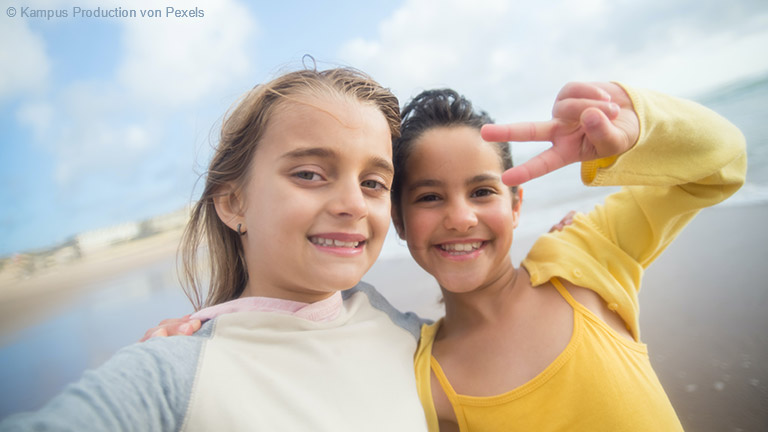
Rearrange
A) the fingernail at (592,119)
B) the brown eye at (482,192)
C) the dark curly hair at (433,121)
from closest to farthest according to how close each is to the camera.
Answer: the fingernail at (592,119) → the brown eye at (482,192) → the dark curly hair at (433,121)

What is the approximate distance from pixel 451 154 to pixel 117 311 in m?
4.44

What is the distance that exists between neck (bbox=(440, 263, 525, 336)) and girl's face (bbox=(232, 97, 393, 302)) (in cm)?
58

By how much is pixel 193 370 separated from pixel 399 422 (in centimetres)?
60

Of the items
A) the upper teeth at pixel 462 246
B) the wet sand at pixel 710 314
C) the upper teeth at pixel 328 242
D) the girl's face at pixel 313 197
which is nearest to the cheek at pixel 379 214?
the girl's face at pixel 313 197

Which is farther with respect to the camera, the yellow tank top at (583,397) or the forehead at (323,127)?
the yellow tank top at (583,397)

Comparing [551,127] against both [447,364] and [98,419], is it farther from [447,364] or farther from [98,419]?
[98,419]

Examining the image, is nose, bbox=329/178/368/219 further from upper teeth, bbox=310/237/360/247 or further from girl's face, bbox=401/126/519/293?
girl's face, bbox=401/126/519/293

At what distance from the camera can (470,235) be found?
1414mm

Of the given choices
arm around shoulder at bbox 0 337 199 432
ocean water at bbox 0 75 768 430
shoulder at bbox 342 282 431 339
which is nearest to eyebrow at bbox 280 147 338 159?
arm around shoulder at bbox 0 337 199 432

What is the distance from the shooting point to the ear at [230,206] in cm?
125

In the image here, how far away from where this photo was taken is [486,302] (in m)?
1.54

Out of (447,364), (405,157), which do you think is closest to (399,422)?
(447,364)

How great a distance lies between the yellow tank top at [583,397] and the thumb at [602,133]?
618 mm

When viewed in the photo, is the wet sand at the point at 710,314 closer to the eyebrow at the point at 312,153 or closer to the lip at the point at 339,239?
the lip at the point at 339,239
